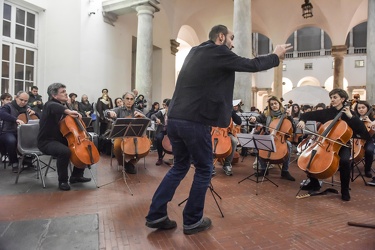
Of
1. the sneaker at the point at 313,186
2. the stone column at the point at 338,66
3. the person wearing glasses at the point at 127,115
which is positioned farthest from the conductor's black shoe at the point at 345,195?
the stone column at the point at 338,66

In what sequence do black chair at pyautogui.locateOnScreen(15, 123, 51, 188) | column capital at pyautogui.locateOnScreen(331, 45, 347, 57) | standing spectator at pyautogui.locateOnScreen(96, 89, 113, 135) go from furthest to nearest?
1. column capital at pyautogui.locateOnScreen(331, 45, 347, 57)
2. standing spectator at pyautogui.locateOnScreen(96, 89, 113, 135)
3. black chair at pyautogui.locateOnScreen(15, 123, 51, 188)

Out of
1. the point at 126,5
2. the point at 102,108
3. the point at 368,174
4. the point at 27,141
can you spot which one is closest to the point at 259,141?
the point at 368,174

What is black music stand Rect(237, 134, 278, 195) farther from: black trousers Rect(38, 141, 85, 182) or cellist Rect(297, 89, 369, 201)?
black trousers Rect(38, 141, 85, 182)

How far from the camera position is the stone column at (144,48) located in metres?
10.8

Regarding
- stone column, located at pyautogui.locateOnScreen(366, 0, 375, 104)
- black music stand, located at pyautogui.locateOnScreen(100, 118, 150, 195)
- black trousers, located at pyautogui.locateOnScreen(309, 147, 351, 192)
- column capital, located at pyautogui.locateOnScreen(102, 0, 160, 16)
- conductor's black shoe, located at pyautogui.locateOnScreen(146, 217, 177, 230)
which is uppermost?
column capital, located at pyautogui.locateOnScreen(102, 0, 160, 16)

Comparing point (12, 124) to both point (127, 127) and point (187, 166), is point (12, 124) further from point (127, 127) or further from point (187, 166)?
point (187, 166)

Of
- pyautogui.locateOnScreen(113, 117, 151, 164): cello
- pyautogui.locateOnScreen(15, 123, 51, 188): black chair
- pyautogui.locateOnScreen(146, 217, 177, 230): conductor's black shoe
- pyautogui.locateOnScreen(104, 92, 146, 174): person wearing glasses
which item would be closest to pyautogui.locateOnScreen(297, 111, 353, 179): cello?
pyautogui.locateOnScreen(146, 217, 177, 230): conductor's black shoe

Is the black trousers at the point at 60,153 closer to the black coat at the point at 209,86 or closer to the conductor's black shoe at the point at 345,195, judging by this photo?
the black coat at the point at 209,86

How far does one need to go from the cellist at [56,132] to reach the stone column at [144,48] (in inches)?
247

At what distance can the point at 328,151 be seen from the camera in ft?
13.2

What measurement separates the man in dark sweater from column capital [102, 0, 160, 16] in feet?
28.9

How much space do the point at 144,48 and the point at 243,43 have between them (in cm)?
393

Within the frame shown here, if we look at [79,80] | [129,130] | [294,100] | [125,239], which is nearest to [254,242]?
[125,239]

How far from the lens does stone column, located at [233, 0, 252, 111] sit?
335 inches
